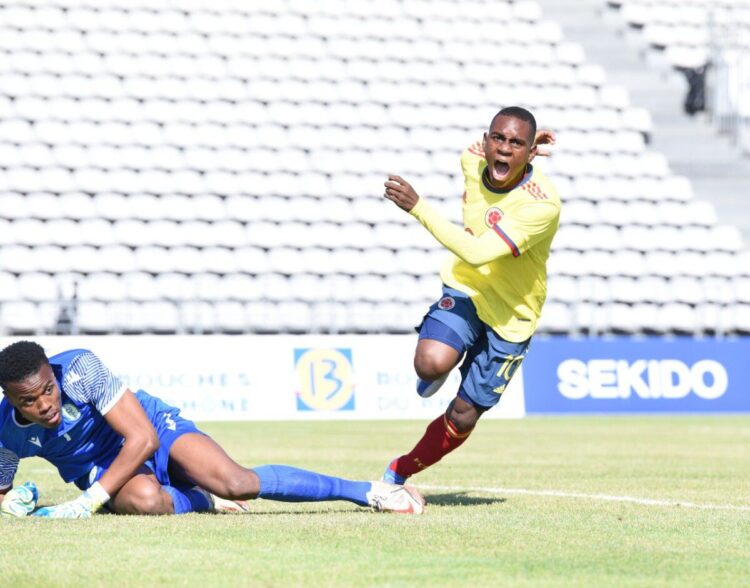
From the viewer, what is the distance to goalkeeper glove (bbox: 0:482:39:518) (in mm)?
7109

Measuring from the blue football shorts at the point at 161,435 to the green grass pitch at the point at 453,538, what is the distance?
0.33 m

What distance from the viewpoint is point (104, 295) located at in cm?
2073

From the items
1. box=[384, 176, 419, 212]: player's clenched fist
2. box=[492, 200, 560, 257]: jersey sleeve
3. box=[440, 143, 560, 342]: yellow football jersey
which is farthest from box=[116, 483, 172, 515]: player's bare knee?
box=[492, 200, 560, 257]: jersey sleeve

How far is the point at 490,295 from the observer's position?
7.96 metres

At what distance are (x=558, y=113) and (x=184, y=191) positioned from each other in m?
8.06

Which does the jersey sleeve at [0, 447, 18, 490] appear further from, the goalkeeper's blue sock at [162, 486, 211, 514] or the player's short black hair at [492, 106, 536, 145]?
the player's short black hair at [492, 106, 536, 145]

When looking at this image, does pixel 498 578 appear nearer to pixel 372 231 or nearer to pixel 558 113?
pixel 372 231

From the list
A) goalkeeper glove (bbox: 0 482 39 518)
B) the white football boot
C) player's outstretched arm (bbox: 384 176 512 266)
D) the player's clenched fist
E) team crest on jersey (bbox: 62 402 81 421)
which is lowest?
the white football boot

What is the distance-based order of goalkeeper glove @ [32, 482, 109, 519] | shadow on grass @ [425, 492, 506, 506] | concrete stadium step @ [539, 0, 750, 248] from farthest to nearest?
concrete stadium step @ [539, 0, 750, 248] < shadow on grass @ [425, 492, 506, 506] < goalkeeper glove @ [32, 482, 109, 519]

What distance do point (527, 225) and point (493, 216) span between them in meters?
0.32

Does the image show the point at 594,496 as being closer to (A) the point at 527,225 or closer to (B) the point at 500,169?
(A) the point at 527,225

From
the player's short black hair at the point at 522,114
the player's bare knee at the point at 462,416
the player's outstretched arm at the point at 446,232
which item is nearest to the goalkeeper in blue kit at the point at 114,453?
the player's bare knee at the point at 462,416

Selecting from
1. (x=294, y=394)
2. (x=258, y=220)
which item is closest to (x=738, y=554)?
(x=294, y=394)

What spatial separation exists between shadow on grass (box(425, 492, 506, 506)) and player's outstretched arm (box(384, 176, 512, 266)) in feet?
5.15
